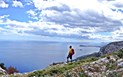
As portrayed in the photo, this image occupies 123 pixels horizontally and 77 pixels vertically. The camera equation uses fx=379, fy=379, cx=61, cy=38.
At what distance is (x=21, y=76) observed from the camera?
3912cm

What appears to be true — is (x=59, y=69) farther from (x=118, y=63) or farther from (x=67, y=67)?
(x=118, y=63)

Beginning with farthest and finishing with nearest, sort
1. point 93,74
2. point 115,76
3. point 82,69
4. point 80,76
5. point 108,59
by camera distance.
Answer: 1. point 108,59
2. point 82,69
3. point 93,74
4. point 80,76
5. point 115,76

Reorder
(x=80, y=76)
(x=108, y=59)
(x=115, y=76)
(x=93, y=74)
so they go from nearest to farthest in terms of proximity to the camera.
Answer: (x=115, y=76) < (x=80, y=76) < (x=93, y=74) < (x=108, y=59)

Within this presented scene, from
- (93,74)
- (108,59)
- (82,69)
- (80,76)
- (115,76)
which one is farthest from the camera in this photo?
(108,59)

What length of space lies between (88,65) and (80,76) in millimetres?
8929

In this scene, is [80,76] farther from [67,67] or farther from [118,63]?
[67,67]

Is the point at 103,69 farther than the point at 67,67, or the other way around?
the point at 67,67

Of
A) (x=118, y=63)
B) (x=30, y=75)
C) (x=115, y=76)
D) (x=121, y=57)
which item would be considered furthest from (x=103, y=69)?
(x=115, y=76)

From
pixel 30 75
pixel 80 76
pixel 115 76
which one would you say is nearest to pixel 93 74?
pixel 80 76

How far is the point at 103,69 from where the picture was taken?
34719 millimetres

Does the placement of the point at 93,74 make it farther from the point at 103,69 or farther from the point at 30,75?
the point at 30,75

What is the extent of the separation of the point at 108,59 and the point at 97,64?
178 cm

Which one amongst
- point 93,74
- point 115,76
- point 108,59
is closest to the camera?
point 115,76

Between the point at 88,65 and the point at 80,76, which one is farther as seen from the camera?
the point at 88,65
